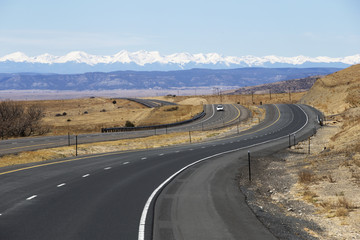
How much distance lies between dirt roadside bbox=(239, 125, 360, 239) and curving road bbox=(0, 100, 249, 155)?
2598cm

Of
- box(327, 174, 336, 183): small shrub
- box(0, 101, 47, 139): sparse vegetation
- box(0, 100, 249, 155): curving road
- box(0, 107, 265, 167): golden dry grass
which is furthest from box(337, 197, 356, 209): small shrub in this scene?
box(0, 101, 47, 139): sparse vegetation

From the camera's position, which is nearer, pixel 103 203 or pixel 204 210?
pixel 204 210

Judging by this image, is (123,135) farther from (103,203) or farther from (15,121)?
(103,203)

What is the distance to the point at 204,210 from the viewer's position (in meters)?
14.9

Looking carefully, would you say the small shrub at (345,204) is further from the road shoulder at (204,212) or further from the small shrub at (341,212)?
the road shoulder at (204,212)

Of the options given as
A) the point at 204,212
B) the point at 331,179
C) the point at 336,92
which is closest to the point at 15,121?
the point at 331,179

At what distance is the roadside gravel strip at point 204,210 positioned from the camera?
12039 millimetres

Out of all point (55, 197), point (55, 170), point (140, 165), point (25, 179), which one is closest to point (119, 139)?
point (140, 165)

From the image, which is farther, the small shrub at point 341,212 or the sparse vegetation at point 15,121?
the sparse vegetation at point 15,121

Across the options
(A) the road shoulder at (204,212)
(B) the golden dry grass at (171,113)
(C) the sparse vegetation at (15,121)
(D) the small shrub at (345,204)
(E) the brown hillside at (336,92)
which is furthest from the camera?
(E) the brown hillside at (336,92)

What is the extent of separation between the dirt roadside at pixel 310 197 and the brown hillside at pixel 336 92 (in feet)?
263

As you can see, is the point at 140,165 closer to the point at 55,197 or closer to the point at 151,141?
the point at 55,197

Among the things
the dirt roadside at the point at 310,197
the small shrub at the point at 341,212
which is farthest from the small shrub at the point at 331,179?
the small shrub at the point at 341,212

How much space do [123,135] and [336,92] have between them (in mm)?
78184
